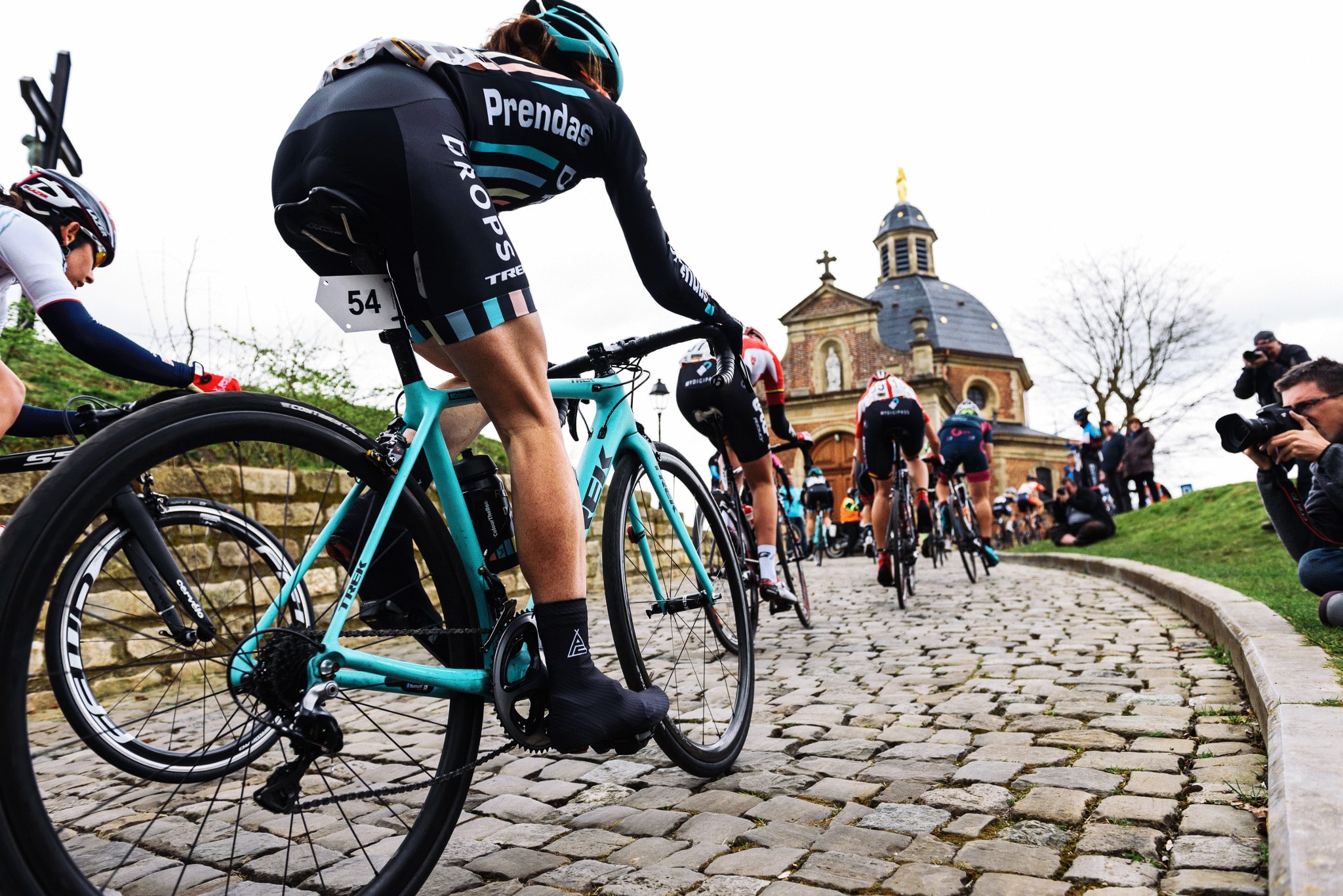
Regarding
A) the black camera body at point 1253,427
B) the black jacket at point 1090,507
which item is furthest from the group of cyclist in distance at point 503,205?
the black jacket at point 1090,507

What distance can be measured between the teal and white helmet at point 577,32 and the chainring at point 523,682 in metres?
1.45

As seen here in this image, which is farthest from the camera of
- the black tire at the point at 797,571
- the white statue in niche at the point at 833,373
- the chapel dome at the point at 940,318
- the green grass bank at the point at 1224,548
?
the chapel dome at the point at 940,318

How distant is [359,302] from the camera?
1876 mm

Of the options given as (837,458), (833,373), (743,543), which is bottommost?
(743,543)

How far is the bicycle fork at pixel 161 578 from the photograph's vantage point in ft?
7.85

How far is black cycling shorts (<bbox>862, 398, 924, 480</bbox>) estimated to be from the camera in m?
7.69

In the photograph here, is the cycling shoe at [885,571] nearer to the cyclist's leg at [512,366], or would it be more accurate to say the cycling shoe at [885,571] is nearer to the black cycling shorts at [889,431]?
the black cycling shorts at [889,431]

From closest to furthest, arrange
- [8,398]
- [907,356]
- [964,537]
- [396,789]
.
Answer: [396,789]
[8,398]
[964,537]
[907,356]

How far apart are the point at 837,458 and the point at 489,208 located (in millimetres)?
43464

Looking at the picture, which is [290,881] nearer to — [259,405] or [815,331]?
[259,405]

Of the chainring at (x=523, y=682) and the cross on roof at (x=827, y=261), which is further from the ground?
the cross on roof at (x=827, y=261)

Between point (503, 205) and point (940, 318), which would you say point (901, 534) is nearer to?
point (503, 205)

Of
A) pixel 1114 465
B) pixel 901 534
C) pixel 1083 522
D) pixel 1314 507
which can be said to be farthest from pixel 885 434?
pixel 1114 465

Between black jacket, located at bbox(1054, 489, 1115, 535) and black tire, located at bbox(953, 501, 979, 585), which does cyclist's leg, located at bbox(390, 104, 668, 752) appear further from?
black jacket, located at bbox(1054, 489, 1115, 535)
